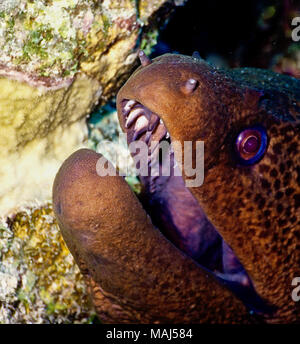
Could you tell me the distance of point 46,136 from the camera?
2.59 metres

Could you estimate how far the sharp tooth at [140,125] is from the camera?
6.89 feet

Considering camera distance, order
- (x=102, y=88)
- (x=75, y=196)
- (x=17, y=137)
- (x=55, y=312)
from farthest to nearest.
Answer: (x=102, y=88)
(x=55, y=312)
(x=17, y=137)
(x=75, y=196)

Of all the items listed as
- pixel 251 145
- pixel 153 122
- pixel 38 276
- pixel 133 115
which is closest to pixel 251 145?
pixel 251 145

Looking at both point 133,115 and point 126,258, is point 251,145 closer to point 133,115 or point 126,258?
point 133,115

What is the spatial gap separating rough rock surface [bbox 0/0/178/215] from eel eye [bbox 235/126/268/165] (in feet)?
4.05

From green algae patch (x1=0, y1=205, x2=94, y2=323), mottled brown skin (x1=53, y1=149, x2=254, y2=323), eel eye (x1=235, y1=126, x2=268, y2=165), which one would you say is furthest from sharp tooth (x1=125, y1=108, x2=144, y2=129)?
green algae patch (x1=0, y1=205, x2=94, y2=323)

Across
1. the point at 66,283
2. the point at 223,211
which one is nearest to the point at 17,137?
the point at 66,283

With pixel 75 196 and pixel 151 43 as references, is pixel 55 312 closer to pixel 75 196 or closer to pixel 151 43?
pixel 75 196

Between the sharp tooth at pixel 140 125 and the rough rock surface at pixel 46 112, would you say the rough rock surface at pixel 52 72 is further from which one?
the sharp tooth at pixel 140 125

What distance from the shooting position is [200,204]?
6.48 ft

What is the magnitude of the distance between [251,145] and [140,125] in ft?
2.16

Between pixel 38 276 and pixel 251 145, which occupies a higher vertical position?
pixel 251 145

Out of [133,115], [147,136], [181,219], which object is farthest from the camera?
[181,219]

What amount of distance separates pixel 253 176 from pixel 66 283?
153 cm
